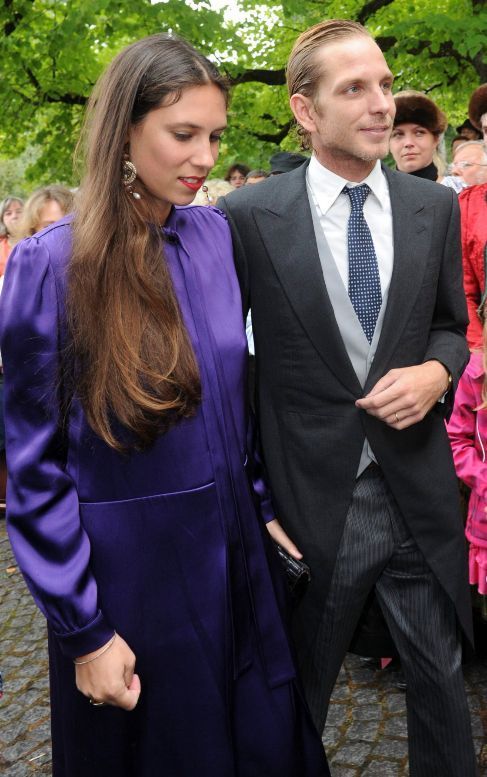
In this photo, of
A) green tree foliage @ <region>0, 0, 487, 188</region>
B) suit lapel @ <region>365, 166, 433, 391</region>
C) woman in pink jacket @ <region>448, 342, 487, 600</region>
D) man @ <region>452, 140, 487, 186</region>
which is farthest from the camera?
green tree foliage @ <region>0, 0, 487, 188</region>

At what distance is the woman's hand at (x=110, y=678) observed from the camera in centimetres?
169

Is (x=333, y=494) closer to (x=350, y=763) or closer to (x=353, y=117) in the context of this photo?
(x=353, y=117)

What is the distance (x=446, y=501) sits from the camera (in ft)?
7.48

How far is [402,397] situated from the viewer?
2035 mm

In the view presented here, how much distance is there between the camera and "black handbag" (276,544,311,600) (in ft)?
7.06

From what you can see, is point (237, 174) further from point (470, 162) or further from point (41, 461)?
point (41, 461)

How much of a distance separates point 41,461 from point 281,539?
0.77m

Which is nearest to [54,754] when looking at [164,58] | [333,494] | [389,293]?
[333,494]

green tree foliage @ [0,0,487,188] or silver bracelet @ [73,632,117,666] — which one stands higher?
green tree foliage @ [0,0,487,188]

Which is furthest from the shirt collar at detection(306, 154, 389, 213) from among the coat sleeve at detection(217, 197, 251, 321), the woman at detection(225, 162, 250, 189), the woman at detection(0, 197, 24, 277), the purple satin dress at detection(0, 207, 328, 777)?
the woman at detection(225, 162, 250, 189)

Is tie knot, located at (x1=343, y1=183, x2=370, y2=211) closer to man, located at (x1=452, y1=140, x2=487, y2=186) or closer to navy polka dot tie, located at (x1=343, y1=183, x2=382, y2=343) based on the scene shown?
navy polka dot tie, located at (x1=343, y1=183, x2=382, y2=343)

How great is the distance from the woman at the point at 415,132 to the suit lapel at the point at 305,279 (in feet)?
8.52

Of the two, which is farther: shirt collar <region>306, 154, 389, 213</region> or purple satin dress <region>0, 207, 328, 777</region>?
shirt collar <region>306, 154, 389, 213</region>

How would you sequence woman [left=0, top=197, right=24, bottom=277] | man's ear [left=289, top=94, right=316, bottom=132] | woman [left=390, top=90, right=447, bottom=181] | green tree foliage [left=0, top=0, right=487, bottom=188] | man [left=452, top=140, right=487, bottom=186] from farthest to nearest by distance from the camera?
1. green tree foliage [left=0, top=0, right=487, bottom=188]
2. woman [left=0, top=197, right=24, bottom=277]
3. man [left=452, top=140, right=487, bottom=186]
4. woman [left=390, top=90, right=447, bottom=181]
5. man's ear [left=289, top=94, right=316, bottom=132]
